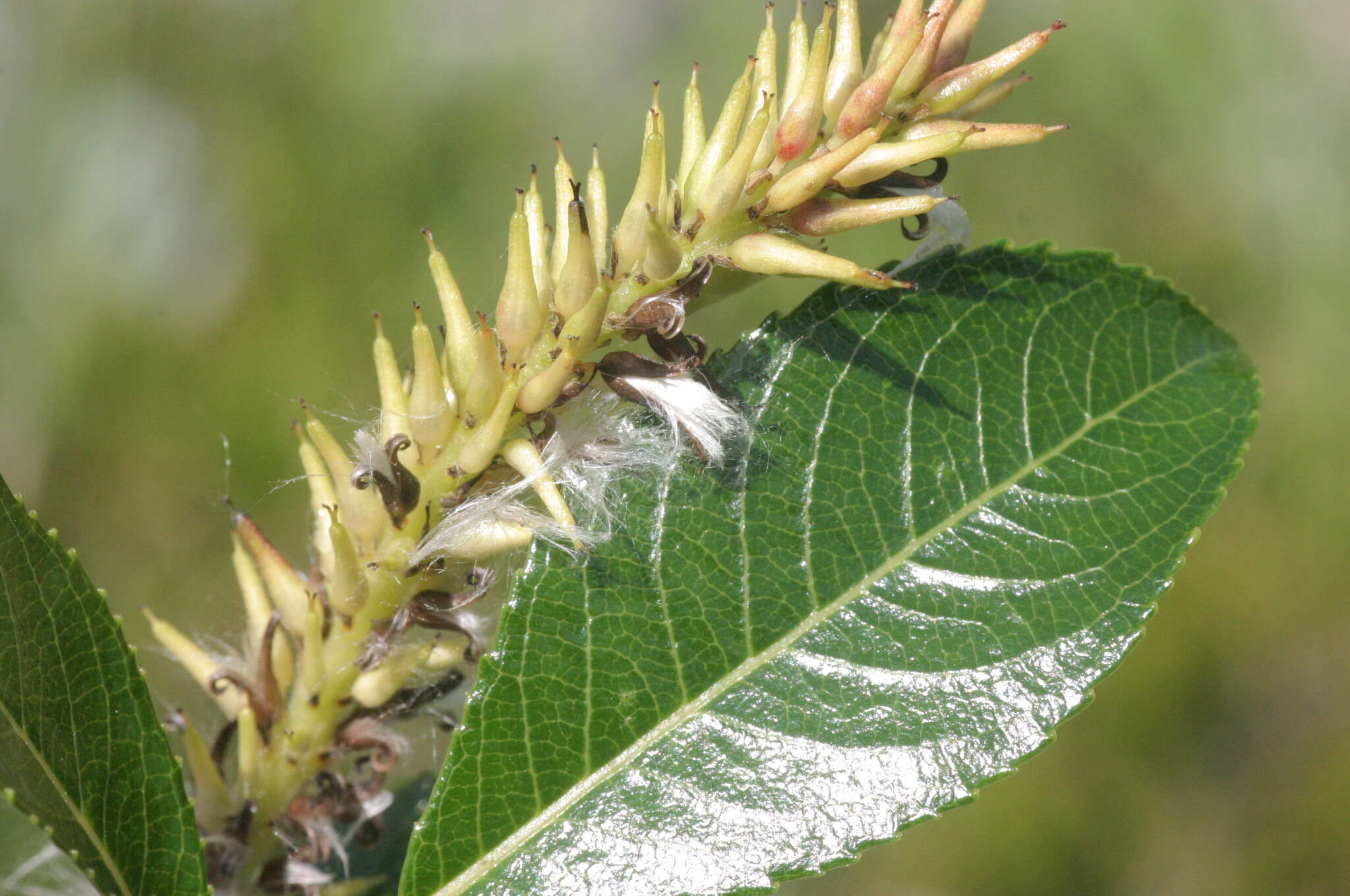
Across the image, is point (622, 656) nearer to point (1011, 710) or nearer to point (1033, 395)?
point (1011, 710)

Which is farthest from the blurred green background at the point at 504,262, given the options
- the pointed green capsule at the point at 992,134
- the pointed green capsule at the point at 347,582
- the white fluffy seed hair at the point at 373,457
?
the pointed green capsule at the point at 992,134

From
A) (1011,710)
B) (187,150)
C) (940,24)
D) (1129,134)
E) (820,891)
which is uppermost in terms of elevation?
(1129,134)

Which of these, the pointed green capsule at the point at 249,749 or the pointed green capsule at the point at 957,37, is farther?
the pointed green capsule at the point at 249,749

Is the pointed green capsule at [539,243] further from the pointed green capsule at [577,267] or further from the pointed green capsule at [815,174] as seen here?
the pointed green capsule at [815,174]

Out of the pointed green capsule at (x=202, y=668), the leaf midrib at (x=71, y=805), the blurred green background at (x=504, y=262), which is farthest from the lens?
the blurred green background at (x=504, y=262)

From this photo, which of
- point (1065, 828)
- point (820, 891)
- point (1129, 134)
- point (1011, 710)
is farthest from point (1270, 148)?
point (1011, 710)

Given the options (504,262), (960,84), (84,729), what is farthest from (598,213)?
(504,262)
